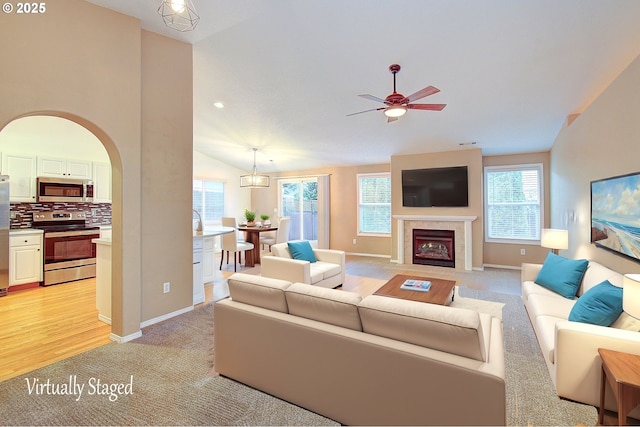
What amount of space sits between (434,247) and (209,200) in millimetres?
6113

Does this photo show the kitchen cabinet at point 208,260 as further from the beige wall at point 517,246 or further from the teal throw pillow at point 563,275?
the beige wall at point 517,246

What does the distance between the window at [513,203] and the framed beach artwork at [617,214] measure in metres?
3.10

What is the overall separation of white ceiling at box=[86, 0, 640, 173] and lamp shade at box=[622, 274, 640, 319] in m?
2.43

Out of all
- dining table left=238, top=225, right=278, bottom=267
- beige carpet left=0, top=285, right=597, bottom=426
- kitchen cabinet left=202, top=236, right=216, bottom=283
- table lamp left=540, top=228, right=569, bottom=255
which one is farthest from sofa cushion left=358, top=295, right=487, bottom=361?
dining table left=238, top=225, right=278, bottom=267

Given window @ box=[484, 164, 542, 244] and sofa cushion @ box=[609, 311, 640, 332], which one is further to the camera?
window @ box=[484, 164, 542, 244]

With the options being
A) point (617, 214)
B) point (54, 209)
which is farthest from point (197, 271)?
point (617, 214)

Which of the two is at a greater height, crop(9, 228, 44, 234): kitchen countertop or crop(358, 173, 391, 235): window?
crop(358, 173, 391, 235): window

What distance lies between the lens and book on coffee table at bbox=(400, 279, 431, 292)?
3.34 meters

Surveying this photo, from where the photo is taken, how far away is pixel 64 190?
509 cm

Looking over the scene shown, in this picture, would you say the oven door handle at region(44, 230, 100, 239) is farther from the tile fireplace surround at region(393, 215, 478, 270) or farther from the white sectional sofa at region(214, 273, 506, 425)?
the tile fireplace surround at region(393, 215, 478, 270)

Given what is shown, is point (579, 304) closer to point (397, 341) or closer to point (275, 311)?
point (397, 341)

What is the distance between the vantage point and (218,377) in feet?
7.30

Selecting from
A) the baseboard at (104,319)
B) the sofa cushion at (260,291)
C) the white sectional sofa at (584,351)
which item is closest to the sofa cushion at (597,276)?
the white sectional sofa at (584,351)

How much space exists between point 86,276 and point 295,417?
5.29 meters
